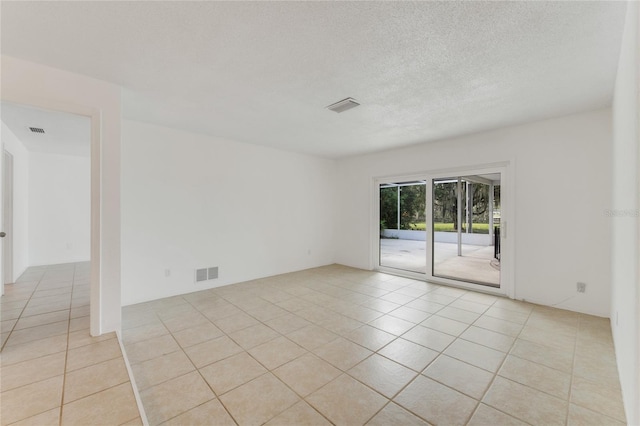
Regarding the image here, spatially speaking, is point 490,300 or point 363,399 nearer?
point 363,399

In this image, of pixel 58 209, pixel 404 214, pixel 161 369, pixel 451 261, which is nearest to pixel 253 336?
pixel 161 369

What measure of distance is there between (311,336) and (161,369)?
4.46ft

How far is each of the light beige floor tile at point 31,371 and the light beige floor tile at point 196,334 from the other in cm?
87

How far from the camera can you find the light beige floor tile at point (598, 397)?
1764mm

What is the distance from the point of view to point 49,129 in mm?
4121

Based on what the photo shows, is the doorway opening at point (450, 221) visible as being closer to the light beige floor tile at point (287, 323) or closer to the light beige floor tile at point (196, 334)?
the light beige floor tile at point (287, 323)

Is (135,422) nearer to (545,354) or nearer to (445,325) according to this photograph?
(445,325)

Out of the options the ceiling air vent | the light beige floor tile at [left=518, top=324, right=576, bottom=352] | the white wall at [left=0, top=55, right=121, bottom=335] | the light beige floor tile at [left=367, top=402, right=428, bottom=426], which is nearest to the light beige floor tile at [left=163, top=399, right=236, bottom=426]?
the light beige floor tile at [left=367, top=402, right=428, bottom=426]

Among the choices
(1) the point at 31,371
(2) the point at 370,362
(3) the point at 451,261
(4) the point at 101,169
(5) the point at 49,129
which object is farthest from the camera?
(3) the point at 451,261

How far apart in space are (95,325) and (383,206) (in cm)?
531

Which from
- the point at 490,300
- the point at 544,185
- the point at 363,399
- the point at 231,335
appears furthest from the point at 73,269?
the point at 544,185

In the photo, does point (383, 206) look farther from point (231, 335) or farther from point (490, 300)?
point (231, 335)

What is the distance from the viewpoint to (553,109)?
3.28 metres

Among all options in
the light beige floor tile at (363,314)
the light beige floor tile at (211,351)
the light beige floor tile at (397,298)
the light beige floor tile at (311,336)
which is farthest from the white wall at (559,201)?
the light beige floor tile at (211,351)
